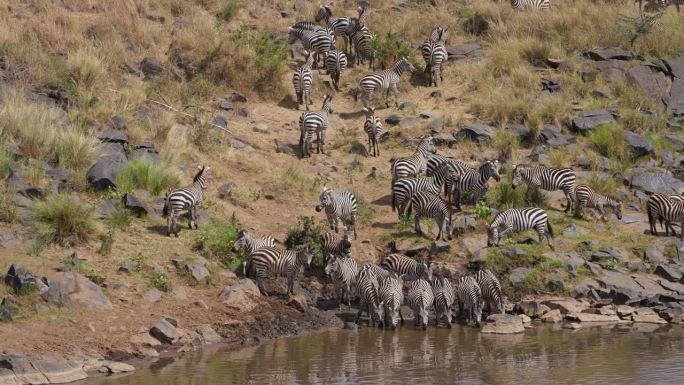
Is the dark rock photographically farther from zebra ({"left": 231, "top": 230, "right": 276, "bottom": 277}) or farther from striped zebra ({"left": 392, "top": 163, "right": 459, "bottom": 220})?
zebra ({"left": 231, "top": 230, "right": 276, "bottom": 277})

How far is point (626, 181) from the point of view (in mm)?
23969

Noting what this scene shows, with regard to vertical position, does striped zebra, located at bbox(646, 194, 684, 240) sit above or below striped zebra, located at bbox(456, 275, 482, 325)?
above

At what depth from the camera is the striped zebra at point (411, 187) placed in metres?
22.0

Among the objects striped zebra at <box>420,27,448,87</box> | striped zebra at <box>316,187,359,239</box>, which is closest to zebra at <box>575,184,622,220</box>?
striped zebra at <box>316,187,359,239</box>

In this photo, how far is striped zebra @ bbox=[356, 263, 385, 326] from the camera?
59.1 feet

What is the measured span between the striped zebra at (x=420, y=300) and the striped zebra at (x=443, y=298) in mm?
110

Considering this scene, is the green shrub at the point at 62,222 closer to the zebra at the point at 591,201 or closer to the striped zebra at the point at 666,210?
the zebra at the point at 591,201

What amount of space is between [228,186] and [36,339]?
24.1 ft

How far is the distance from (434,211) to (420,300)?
10.8 feet

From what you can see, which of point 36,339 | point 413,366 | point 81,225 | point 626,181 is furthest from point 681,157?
point 36,339

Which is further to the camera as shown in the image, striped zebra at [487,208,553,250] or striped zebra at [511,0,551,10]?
striped zebra at [511,0,551,10]

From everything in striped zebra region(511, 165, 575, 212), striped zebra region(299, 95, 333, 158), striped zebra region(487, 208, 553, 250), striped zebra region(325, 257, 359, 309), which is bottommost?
striped zebra region(325, 257, 359, 309)

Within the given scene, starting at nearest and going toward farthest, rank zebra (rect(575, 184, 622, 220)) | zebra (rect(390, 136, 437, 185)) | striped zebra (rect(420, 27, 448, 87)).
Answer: zebra (rect(575, 184, 622, 220)), zebra (rect(390, 136, 437, 185)), striped zebra (rect(420, 27, 448, 87))

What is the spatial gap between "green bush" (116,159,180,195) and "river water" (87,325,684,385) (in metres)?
4.97
